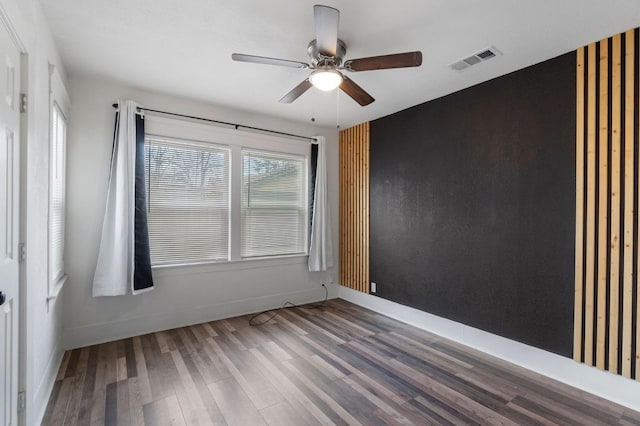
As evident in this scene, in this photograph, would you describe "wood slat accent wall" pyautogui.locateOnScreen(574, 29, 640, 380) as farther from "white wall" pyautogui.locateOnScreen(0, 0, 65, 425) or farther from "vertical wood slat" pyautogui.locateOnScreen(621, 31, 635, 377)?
"white wall" pyautogui.locateOnScreen(0, 0, 65, 425)

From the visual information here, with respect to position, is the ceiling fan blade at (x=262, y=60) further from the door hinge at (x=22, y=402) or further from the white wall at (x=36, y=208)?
the door hinge at (x=22, y=402)

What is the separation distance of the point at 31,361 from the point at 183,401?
940 mm

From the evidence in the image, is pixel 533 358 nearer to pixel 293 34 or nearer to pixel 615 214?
pixel 615 214

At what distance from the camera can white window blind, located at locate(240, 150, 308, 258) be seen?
13.2 feet

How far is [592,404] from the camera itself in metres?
2.15

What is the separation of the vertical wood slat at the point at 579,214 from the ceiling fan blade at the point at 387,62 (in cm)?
146

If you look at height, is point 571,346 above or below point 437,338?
above

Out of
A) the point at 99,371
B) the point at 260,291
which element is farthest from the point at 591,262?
the point at 99,371

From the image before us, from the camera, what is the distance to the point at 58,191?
2678 millimetres

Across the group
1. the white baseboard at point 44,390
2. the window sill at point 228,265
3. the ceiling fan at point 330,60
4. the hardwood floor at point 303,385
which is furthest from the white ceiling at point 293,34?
the hardwood floor at point 303,385

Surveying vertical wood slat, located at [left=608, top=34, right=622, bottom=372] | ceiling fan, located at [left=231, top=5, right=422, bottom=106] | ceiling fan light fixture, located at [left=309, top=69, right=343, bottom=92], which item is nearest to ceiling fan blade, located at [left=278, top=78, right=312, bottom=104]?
ceiling fan, located at [left=231, top=5, right=422, bottom=106]

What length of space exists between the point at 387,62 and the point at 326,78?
1.49ft

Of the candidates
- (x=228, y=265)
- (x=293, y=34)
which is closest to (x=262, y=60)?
(x=293, y=34)

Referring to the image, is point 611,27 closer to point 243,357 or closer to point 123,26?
point 123,26
